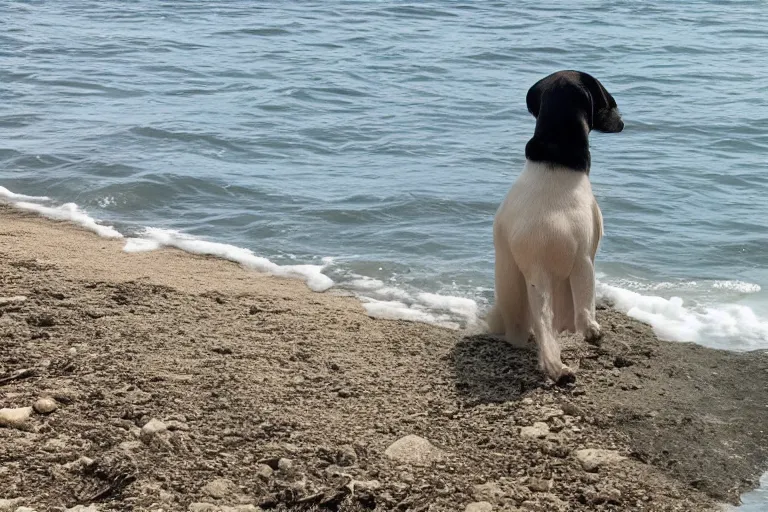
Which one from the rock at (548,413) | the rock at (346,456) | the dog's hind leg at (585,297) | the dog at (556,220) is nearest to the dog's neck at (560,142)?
the dog at (556,220)

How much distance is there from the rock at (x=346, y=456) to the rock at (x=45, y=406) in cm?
118

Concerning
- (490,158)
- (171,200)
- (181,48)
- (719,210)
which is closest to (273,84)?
(181,48)

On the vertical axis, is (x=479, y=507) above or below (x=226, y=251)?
above

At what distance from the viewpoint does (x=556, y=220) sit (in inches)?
202

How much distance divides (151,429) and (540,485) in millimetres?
1539

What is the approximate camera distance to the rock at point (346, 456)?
4133 millimetres

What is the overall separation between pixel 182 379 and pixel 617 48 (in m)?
15.0

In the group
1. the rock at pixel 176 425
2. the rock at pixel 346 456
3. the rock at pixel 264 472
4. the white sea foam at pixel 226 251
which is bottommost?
the white sea foam at pixel 226 251

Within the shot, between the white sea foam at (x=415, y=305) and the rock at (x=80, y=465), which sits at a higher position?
the rock at (x=80, y=465)

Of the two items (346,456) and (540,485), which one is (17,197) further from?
(540,485)

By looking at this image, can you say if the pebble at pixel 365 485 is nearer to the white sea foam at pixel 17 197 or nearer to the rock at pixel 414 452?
the rock at pixel 414 452

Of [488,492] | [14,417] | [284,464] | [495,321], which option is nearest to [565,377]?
[495,321]

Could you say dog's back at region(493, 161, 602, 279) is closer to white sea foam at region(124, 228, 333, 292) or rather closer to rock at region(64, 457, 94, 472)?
white sea foam at region(124, 228, 333, 292)

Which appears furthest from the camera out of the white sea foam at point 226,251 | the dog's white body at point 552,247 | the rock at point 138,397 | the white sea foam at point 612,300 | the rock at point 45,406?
the white sea foam at point 226,251
